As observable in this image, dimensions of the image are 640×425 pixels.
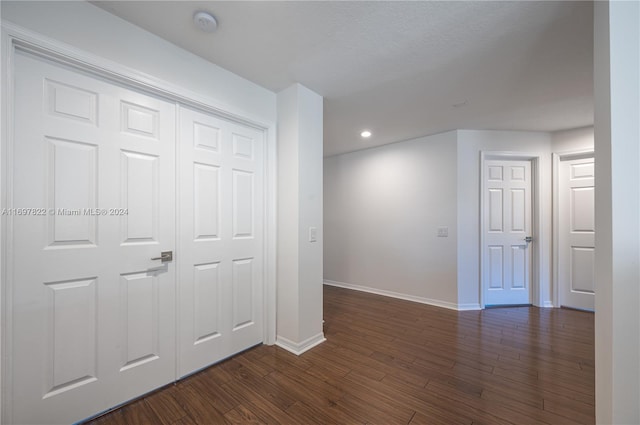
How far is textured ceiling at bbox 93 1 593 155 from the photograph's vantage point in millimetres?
1477

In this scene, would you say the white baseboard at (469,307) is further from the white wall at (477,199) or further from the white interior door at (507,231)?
the white interior door at (507,231)

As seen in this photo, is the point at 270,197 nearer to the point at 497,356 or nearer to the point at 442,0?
the point at 442,0

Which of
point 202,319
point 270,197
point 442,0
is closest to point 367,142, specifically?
point 270,197

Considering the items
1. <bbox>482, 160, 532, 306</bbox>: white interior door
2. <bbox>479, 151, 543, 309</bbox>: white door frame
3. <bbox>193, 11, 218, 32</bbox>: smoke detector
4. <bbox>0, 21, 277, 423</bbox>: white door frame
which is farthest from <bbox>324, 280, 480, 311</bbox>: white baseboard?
<bbox>193, 11, 218, 32</bbox>: smoke detector

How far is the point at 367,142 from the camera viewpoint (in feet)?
13.2

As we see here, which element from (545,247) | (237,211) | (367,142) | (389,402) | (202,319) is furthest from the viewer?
(367,142)

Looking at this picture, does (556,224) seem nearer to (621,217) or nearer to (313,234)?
(621,217)

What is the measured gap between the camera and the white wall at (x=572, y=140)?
327 cm

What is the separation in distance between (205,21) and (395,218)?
11.2 ft

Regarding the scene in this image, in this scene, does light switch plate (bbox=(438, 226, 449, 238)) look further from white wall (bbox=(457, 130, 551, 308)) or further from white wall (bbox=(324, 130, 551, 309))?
white wall (bbox=(457, 130, 551, 308))

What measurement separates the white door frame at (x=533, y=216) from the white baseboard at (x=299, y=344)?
2504mm

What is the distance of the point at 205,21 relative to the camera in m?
1.55

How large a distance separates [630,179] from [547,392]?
62.6 inches

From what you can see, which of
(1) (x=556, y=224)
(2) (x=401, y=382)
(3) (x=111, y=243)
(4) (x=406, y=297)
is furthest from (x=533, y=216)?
(3) (x=111, y=243)
